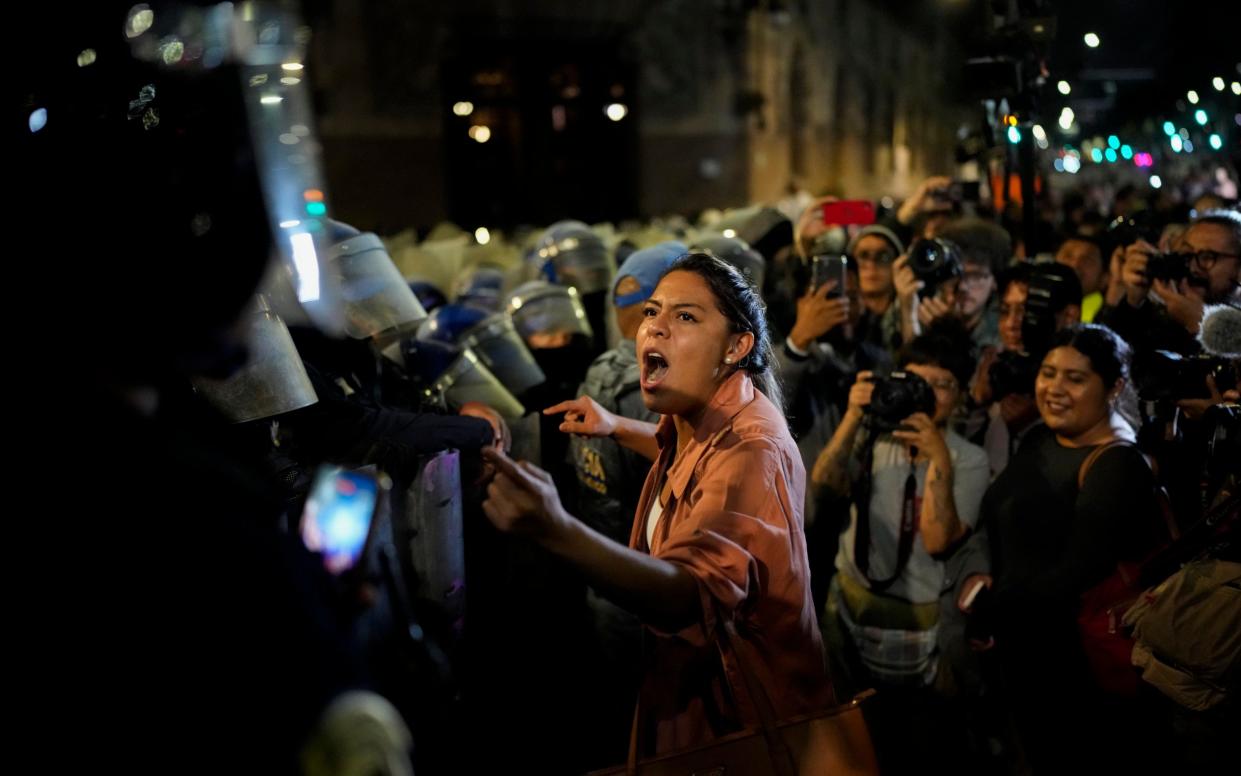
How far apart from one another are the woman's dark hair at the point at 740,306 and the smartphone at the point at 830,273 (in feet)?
6.30

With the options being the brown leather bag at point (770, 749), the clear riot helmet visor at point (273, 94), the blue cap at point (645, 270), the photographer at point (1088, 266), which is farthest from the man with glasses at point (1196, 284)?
the clear riot helmet visor at point (273, 94)

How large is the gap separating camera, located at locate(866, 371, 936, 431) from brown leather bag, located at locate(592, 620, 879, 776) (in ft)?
5.50

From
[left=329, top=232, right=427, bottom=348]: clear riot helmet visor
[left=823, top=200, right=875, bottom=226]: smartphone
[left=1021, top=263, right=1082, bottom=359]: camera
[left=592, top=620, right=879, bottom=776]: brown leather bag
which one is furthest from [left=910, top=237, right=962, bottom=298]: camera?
[left=592, top=620, right=879, bottom=776]: brown leather bag

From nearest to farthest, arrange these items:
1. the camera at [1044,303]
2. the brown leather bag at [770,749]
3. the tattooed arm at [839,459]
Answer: the brown leather bag at [770,749] → the tattooed arm at [839,459] → the camera at [1044,303]

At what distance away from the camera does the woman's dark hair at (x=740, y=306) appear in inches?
97.0

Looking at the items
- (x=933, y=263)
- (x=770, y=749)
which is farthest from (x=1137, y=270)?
(x=770, y=749)

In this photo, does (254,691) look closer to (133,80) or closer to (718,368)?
(133,80)

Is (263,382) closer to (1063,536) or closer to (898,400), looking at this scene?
(898,400)

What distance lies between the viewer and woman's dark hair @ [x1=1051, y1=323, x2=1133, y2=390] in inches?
132

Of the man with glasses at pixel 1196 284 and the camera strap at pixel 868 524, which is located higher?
the man with glasses at pixel 1196 284

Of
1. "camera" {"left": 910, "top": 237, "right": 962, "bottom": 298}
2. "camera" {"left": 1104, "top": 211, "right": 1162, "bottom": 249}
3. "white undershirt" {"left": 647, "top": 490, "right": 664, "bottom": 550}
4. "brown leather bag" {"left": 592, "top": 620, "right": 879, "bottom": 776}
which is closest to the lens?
"brown leather bag" {"left": 592, "top": 620, "right": 879, "bottom": 776}

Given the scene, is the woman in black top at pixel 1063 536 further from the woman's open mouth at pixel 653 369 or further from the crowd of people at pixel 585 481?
the woman's open mouth at pixel 653 369

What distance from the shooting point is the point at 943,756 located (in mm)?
3682

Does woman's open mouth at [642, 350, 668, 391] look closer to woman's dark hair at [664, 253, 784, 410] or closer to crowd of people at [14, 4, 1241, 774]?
crowd of people at [14, 4, 1241, 774]
